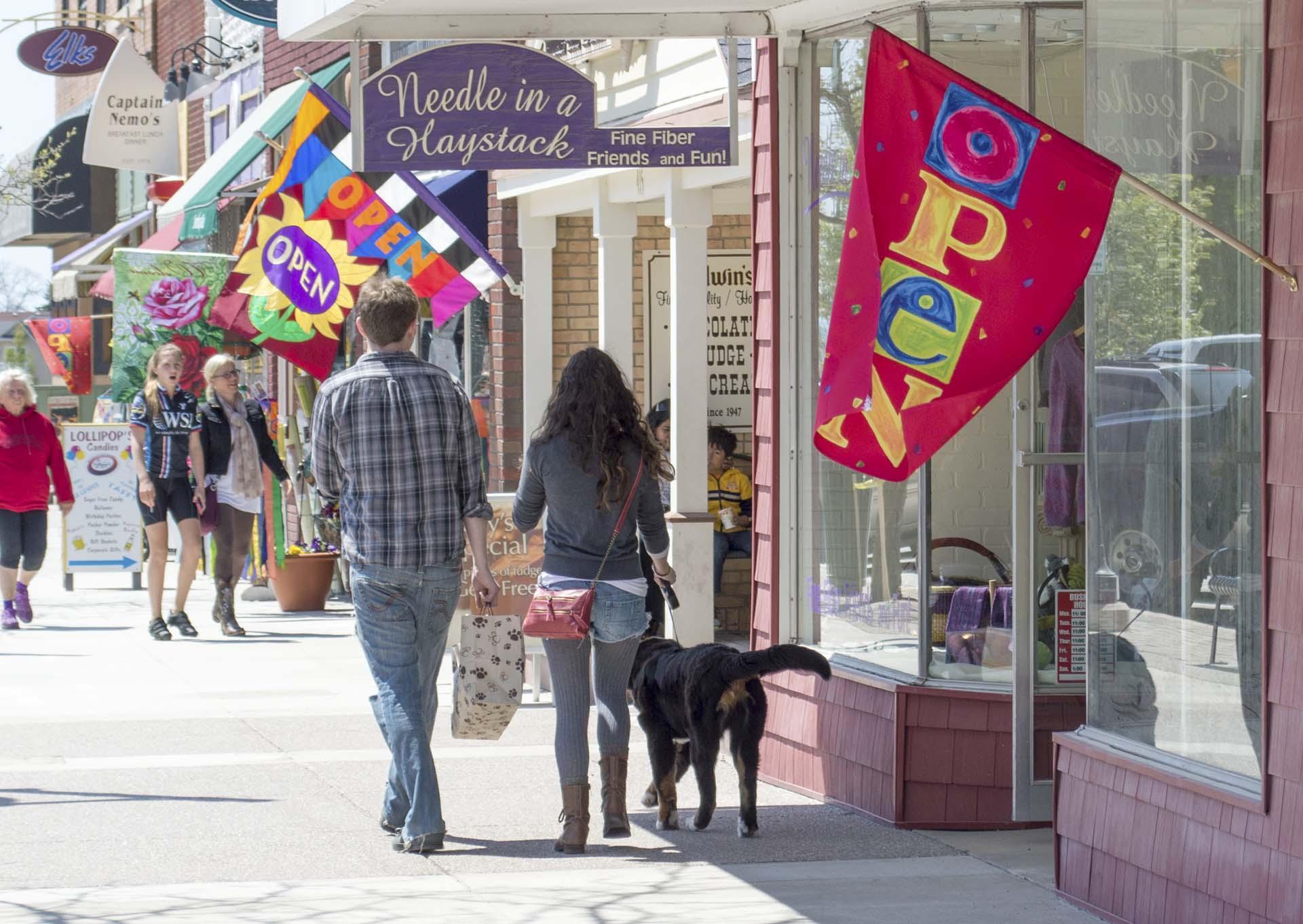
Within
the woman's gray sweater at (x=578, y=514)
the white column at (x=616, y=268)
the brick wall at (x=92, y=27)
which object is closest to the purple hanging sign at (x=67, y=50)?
the brick wall at (x=92, y=27)

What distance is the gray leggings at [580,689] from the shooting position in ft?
21.7

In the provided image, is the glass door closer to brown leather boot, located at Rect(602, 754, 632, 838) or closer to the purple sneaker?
brown leather boot, located at Rect(602, 754, 632, 838)

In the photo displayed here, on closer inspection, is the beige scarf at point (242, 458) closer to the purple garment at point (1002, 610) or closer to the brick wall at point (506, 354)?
the brick wall at point (506, 354)

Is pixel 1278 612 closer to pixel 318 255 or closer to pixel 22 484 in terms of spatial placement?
pixel 318 255

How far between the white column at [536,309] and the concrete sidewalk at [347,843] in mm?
3538

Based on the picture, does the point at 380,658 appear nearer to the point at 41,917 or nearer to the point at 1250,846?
the point at 41,917

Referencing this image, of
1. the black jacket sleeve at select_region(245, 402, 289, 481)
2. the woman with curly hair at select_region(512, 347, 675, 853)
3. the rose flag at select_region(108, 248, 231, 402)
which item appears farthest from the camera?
the rose flag at select_region(108, 248, 231, 402)

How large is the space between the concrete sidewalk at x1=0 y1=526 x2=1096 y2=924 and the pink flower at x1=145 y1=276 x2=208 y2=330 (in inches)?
267

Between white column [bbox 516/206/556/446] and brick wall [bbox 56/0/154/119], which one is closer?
white column [bbox 516/206/556/446]

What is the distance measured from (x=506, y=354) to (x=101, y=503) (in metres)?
4.44

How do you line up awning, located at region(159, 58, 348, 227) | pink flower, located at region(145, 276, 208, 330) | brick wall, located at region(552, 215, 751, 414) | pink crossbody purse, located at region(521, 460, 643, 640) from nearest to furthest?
pink crossbody purse, located at region(521, 460, 643, 640), brick wall, located at region(552, 215, 751, 414), pink flower, located at region(145, 276, 208, 330), awning, located at region(159, 58, 348, 227)

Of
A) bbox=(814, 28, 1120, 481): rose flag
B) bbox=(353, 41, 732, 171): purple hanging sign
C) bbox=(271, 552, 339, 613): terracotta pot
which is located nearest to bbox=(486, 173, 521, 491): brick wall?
bbox=(271, 552, 339, 613): terracotta pot

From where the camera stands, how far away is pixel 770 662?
21.7 feet

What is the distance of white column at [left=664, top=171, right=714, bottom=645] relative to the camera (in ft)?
36.8
